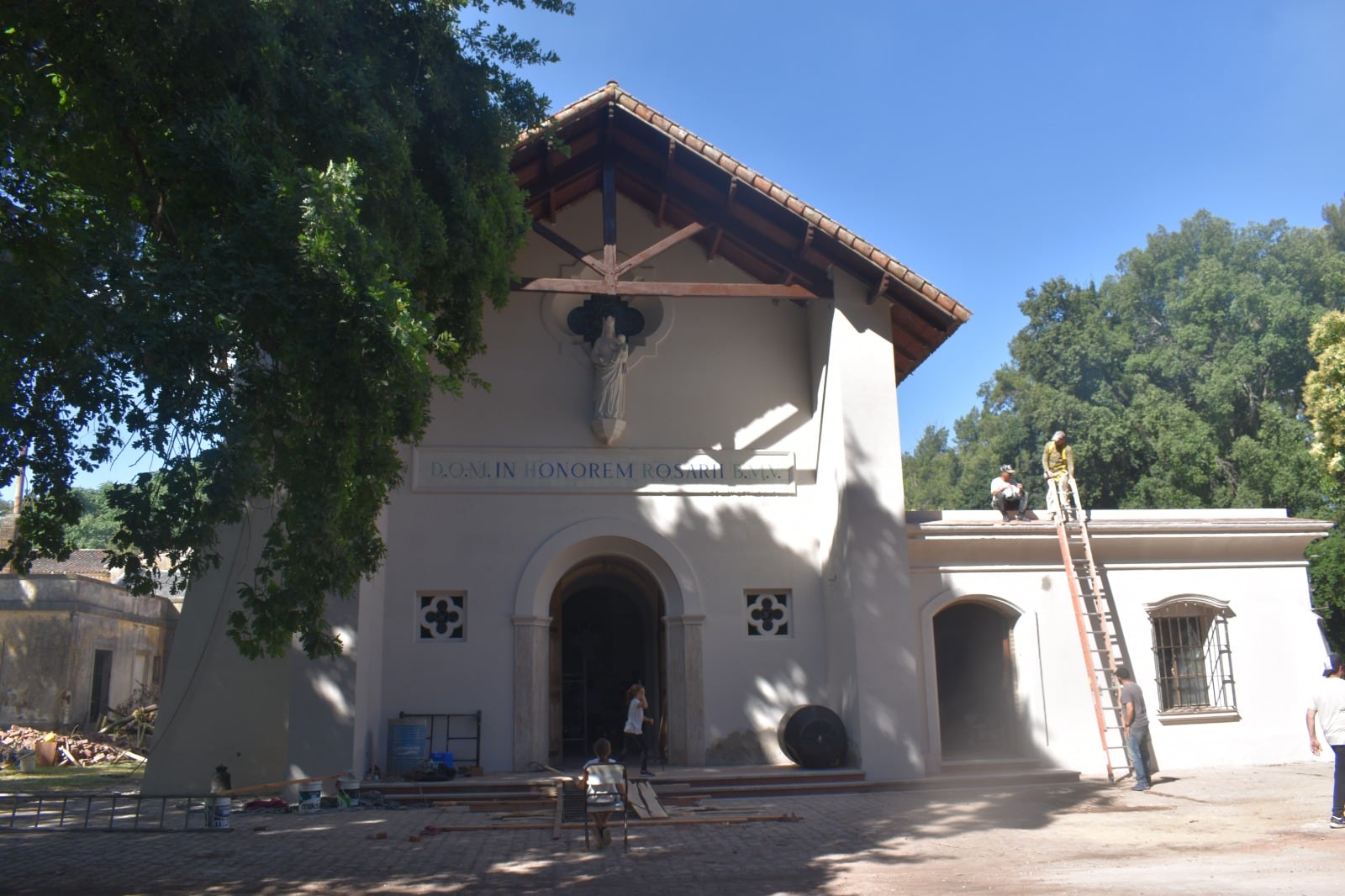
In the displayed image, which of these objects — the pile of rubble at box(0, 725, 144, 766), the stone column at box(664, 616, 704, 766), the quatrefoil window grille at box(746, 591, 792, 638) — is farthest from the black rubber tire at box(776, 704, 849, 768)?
the pile of rubble at box(0, 725, 144, 766)

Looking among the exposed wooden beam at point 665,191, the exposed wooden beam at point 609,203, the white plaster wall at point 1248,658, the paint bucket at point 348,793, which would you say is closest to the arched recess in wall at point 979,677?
the white plaster wall at point 1248,658

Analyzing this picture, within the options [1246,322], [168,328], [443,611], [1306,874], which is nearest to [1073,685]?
[1306,874]

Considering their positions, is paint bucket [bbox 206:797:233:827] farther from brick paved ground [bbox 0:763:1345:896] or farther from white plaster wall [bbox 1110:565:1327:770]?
white plaster wall [bbox 1110:565:1327:770]

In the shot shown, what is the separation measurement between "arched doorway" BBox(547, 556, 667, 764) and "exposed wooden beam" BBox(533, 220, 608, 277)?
4612 millimetres

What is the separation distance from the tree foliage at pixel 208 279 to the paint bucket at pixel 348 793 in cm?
384

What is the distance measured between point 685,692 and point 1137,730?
5572 mm

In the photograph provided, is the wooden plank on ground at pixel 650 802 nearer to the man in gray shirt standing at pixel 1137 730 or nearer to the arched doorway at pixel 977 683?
the arched doorway at pixel 977 683

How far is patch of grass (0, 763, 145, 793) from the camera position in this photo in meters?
15.2

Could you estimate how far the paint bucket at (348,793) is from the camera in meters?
11.6

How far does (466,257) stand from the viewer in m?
9.98

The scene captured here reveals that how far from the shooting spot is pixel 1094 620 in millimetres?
14297

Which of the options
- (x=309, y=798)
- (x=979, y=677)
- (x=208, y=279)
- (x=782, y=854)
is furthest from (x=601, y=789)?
(x=979, y=677)

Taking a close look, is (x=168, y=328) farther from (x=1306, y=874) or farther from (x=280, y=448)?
(x=1306, y=874)

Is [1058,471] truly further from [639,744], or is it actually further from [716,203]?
[639,744]
